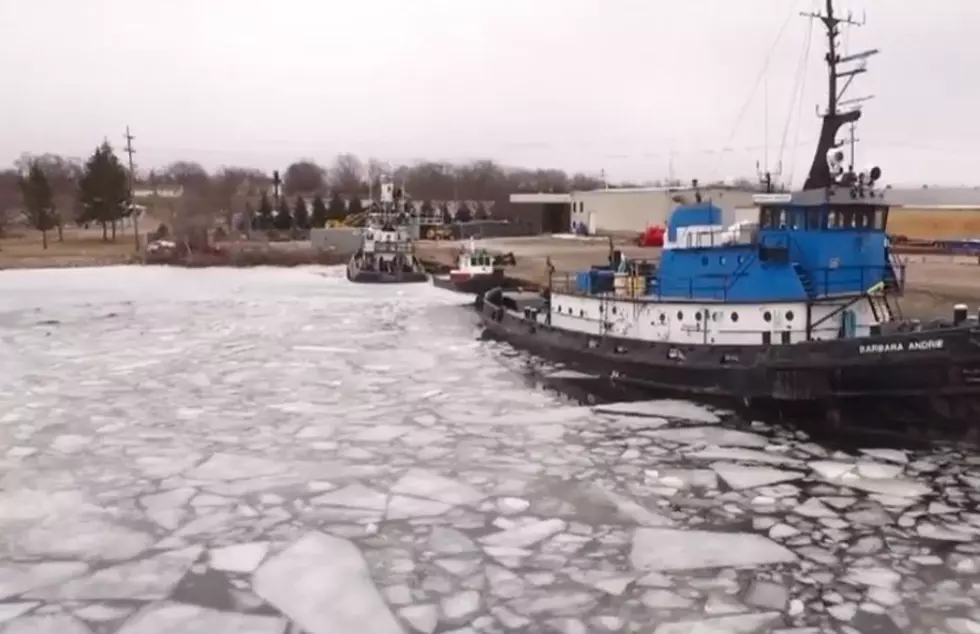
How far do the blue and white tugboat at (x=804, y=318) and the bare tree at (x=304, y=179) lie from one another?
10807 cm

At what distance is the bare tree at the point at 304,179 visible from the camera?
121 m

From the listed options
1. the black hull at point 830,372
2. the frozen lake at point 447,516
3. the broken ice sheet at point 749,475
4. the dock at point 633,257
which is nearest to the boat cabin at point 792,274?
the black hull at point 830,372

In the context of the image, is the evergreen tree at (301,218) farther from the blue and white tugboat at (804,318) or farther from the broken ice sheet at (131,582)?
the broken ice sheet at (131,582)

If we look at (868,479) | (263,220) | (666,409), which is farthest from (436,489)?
(263,220)

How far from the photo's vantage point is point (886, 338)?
37.7 ft

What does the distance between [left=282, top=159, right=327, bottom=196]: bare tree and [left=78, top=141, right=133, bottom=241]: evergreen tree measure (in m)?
55.7

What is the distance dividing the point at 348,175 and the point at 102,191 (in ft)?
234

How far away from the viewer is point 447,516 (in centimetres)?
861

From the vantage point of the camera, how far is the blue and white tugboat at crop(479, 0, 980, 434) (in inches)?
448

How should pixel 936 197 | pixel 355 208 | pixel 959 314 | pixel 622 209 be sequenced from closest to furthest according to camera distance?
pixel 959 314 → pixel 622 209 → pixel 936 197 → pixel 355 208

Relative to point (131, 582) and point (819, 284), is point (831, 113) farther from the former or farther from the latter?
point (131, 582)

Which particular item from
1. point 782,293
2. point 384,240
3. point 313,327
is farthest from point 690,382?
point 384,240

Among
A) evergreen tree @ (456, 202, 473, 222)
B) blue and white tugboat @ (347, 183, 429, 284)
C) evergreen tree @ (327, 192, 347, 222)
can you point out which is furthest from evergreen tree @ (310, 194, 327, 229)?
blue and white tugboat @ (347, 183, 429, 284)

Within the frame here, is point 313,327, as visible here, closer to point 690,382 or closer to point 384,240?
point 690,382
